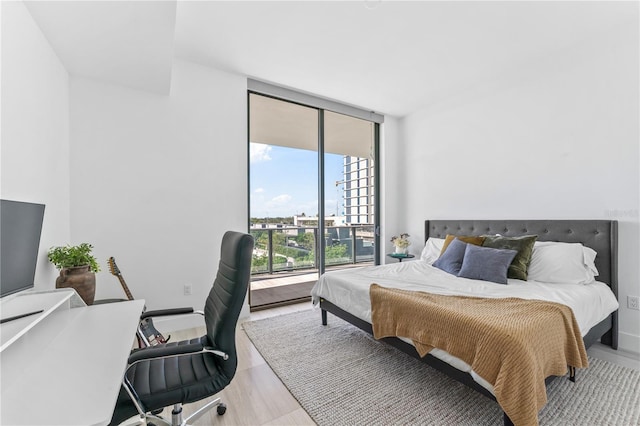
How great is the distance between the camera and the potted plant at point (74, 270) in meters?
1.99

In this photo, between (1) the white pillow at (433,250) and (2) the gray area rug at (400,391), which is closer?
(2) the gray area rug at (400,391)

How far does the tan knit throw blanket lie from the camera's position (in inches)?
54.3

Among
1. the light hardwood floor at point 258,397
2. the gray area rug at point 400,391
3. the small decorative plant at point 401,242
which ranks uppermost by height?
the small decorative plant at point 401,242

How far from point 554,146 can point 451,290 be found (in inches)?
78.6

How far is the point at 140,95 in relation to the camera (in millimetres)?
2811

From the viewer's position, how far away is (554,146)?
2939 mm

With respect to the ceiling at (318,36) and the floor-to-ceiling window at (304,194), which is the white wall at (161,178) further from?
the floor-to-ceiling window at (304,194)

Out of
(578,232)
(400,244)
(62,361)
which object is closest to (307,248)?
(400,244)

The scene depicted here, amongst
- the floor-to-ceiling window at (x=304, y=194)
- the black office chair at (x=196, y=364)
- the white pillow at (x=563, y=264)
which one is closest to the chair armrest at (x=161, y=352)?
the black office chair at (x=196, y=364)

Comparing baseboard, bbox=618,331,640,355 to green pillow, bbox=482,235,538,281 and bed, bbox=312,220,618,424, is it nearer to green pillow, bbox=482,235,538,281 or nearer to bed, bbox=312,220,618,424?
bed, bbox=312,220,618,424

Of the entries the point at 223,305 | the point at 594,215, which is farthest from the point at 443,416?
the point at 594,215

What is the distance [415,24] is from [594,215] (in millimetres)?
2447

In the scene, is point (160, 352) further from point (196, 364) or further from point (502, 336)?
point (502, 336)

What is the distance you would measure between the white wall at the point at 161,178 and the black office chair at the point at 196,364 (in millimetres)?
1651
